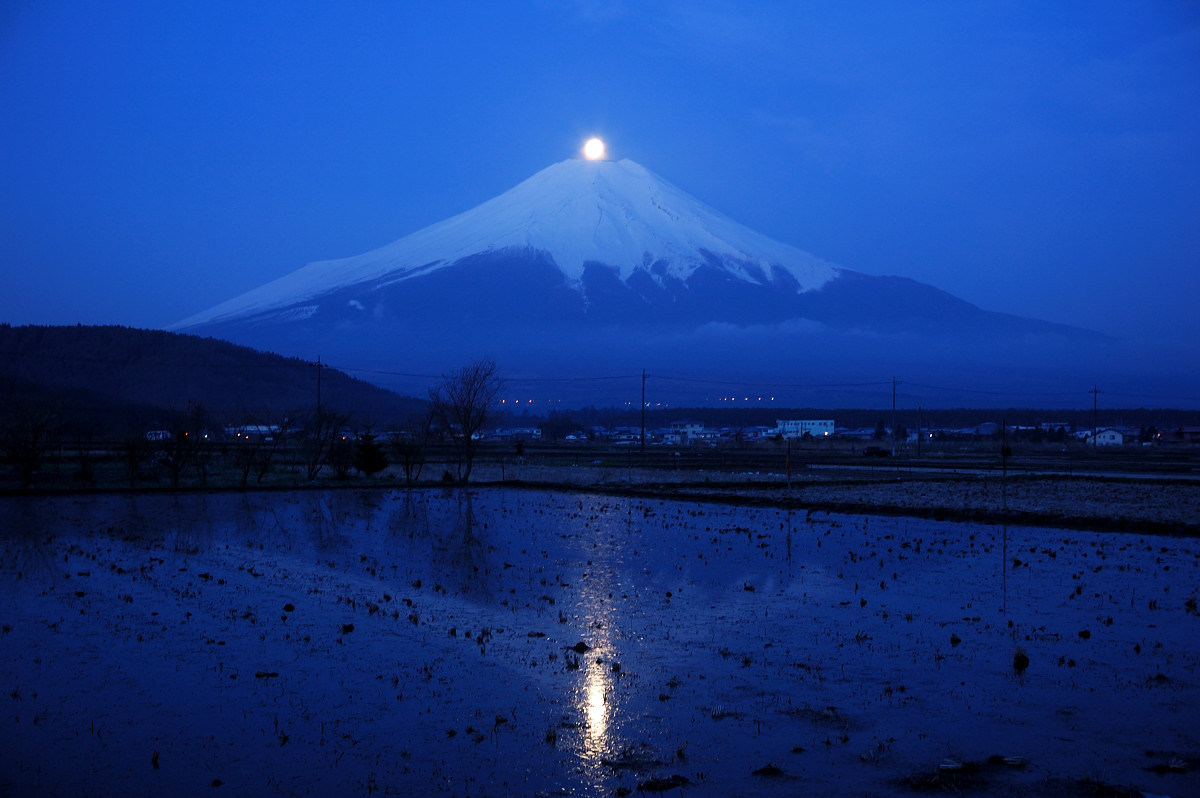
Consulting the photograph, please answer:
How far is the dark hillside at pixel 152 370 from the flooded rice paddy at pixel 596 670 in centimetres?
7729

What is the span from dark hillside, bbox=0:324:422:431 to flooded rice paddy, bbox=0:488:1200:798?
7729 centimetres

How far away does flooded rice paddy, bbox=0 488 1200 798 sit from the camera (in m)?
5.88

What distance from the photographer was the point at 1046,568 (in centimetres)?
1362

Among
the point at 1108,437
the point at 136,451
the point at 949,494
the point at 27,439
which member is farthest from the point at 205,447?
the point at 1108,437

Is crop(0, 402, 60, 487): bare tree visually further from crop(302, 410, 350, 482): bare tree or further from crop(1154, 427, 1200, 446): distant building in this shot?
crop(1154, 427, 1200, 446): distant building

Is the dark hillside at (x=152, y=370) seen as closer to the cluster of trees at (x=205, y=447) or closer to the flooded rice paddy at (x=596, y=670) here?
the cluster of trees at (x=205, y=447)

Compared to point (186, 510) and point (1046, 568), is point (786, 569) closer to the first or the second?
point (1046, 568)

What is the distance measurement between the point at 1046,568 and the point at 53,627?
12060 millimetres

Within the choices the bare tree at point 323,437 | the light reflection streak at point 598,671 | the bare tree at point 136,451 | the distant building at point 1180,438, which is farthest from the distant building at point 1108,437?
the light reflection streak at point 598,671

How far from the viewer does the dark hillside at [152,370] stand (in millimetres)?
95000

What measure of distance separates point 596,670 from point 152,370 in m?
107

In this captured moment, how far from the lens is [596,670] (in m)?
8.05

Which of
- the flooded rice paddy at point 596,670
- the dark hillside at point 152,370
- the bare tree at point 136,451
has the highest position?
the dark hillside at point 152,370

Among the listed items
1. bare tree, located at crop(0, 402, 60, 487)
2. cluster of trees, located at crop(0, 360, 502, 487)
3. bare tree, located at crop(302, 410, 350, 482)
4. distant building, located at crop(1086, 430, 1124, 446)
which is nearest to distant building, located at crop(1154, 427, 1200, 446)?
distant building, located at crop(1086, 430, 1124, 446)
